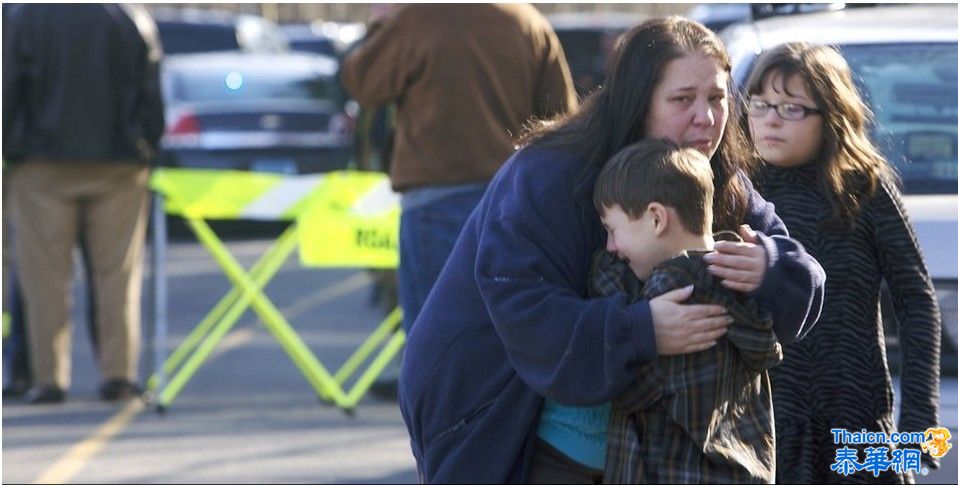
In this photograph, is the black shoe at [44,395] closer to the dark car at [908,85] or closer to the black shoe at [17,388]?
the black shoe at [17,388]

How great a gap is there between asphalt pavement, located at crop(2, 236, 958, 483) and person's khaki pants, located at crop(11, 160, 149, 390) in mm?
252

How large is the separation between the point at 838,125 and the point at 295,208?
4.54 meters

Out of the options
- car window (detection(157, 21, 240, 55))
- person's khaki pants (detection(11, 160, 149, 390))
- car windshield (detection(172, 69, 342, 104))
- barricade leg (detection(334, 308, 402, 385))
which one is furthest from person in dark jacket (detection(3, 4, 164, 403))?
car window (detection(157, 21, 240, 55))

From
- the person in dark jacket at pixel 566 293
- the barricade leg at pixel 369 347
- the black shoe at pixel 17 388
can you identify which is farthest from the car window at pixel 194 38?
the person in dark jacket at pixel 566 293

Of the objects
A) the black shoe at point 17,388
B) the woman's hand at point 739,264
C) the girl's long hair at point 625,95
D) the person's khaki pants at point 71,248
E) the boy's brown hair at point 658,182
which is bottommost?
the black shoe at point 17,388

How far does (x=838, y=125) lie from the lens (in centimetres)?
406

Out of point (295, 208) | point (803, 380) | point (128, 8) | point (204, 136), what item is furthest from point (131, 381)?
point (204, 136)

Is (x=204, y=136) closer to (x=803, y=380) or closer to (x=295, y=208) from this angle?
(x=295, y=208)

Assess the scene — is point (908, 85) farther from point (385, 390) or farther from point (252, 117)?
point (252, 117)

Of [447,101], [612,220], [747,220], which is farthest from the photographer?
[447,101]

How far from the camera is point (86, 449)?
7242 mm

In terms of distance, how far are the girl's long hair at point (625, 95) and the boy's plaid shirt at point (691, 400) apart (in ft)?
0.66

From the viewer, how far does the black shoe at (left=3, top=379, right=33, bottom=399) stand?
842 cm

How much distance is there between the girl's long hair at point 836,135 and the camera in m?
4.02
